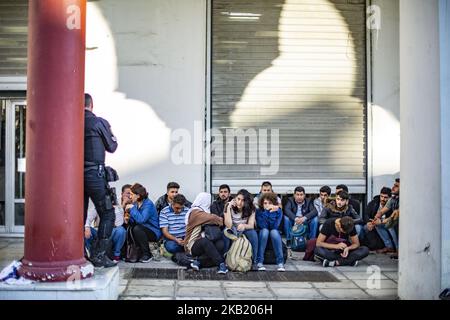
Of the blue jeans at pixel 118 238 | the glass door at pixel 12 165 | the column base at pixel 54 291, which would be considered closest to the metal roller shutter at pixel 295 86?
the blue jeans at pixel 118 238

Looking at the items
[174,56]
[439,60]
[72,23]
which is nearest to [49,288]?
[72,23]

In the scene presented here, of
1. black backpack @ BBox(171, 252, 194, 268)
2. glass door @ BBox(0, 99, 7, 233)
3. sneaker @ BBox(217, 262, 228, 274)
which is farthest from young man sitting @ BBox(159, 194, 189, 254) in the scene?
glass door @ BBox(0, 99, 7, 233)

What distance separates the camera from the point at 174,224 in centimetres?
809

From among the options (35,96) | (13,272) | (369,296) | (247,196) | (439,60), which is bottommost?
(369,296)

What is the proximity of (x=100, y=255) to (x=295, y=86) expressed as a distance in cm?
509

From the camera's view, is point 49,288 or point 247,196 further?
point 247,196

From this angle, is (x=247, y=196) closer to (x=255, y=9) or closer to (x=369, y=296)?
(x=369, y=296)

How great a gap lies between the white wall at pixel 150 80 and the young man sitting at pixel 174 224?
156 cm

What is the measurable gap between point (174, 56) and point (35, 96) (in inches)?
187

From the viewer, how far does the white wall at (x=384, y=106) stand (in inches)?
390
